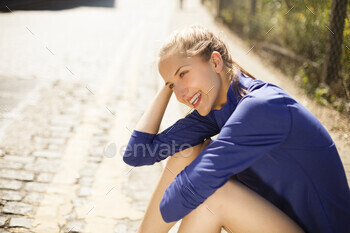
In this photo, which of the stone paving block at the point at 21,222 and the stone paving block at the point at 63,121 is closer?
the stone paving block at the point at 21,222

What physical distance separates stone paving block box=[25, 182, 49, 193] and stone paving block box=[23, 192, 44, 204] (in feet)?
0.18

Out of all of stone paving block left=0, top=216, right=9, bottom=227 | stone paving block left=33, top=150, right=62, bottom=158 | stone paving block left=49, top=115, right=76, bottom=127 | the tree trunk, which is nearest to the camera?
stone paving block left=0, top=216, right=9, bottom=227

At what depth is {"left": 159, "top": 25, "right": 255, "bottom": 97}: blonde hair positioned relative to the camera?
5.76 feet

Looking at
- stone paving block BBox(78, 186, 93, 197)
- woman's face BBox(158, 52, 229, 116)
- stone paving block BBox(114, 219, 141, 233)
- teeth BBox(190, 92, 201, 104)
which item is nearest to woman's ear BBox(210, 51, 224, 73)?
woman's face BBox(158, 52, 229, 116)

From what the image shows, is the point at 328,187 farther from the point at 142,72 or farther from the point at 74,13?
the point at 74,13

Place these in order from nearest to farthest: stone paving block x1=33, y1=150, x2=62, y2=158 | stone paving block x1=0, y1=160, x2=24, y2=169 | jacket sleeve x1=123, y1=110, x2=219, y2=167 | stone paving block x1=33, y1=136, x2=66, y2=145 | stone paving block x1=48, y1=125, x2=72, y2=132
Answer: jacket sleeve x1=123, y1=110, x2=219, y2=167, stone paving block x1=0, y1=160, x2=24, y2=169, stone paving block x1=33, y1=150, x2=62, y2=158, stone paving block x1=33, y1=136, x2=66, y2=145, stone paving block x1=48, y1=125, x2=72, y2=132

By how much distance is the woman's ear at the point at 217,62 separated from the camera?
1789 millimetres

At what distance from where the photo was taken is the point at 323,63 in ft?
14.9

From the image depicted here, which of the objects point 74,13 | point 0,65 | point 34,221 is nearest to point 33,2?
point 74,13

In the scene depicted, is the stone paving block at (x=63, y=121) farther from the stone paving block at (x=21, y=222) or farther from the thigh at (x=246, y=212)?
the thigh at (x=246, y=212)

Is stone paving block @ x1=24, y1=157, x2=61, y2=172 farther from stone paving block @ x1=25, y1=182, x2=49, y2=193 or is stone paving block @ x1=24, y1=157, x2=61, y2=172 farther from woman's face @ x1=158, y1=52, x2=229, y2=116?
woman's face @ x1=158, y1=52, x2=229, y2=116

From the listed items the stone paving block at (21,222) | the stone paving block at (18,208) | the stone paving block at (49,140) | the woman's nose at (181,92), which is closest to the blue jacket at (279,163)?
the woman's nose at (181,92)

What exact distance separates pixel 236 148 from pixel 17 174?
200cm

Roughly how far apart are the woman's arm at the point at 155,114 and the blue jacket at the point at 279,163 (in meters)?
0.65
